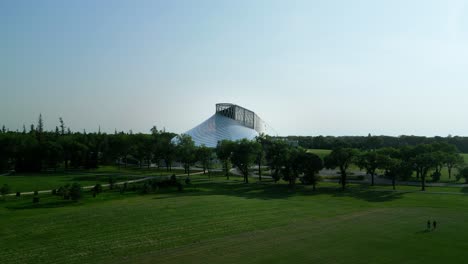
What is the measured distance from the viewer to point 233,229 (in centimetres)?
3578

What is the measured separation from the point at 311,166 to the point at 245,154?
16.4 meters

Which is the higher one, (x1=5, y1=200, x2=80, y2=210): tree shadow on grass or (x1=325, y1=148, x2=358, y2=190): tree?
(x1=325, y1=148, x2=358, y2=190): tree

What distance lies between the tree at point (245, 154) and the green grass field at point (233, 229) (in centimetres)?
2197

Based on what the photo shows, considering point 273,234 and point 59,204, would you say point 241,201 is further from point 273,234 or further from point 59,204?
point 59,204

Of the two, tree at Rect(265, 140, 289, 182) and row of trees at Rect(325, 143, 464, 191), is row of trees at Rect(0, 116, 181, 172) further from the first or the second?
row of trees at Rect(325, 143, 464, 191)

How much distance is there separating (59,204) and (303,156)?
143 feet

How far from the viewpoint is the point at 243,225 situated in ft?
123

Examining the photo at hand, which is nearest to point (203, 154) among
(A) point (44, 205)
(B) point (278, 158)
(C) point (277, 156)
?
(C) point (277, 156)

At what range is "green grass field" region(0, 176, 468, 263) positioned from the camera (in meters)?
27.4

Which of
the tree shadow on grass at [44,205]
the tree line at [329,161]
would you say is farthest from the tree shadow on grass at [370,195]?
the tree shadow on grass at [44,205]

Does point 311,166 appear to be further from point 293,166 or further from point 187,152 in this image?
point 187,152

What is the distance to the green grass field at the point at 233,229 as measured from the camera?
27438 mm

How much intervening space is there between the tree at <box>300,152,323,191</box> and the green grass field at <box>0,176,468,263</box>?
11.9 metres

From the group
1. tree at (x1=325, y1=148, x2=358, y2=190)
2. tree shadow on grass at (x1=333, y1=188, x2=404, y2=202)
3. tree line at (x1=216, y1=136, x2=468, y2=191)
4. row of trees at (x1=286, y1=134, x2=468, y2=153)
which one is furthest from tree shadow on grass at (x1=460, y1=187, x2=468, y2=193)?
row of trees at (x1=286, y1=134, x2=468, y2=153)
